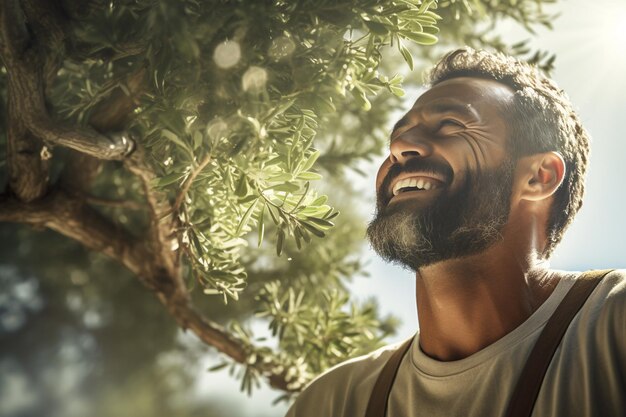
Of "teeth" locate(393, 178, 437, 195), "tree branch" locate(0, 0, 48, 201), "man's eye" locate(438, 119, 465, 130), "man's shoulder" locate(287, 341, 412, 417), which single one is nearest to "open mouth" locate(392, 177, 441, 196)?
"teeth" locate(393, 178, 437, 195)

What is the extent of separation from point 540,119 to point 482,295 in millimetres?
401

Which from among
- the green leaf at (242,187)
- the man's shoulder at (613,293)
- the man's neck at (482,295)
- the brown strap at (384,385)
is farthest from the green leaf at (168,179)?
the man's shoulder at (613,293)

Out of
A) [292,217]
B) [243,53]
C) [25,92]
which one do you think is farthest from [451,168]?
[25,92]

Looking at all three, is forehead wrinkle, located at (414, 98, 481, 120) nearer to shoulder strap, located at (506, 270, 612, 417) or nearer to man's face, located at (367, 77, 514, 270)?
man's face, located at (367, 77, 514, 270)

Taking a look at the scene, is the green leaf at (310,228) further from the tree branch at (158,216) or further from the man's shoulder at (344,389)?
the man's shoulder at (344,389)

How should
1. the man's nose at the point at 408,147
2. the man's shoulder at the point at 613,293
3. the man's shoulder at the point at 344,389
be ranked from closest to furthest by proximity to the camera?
the man's shoulder at the point at 613,293, the man's nose at the point at 408,147, the man's shoulder at the point at 344,389

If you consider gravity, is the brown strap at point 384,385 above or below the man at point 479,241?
below

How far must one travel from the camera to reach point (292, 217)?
1110mm

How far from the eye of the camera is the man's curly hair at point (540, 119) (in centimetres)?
133

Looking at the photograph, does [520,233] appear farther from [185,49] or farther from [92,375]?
[92,375]

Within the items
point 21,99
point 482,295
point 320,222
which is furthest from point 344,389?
point 21,99

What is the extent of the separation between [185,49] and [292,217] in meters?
0.35

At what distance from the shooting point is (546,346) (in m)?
1.10

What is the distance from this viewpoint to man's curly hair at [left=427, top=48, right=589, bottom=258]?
1332mm
